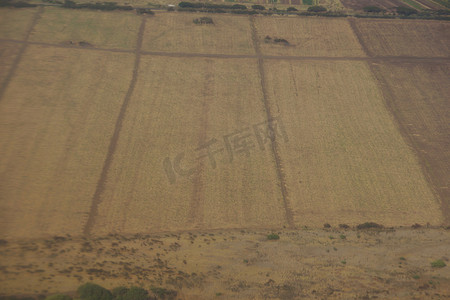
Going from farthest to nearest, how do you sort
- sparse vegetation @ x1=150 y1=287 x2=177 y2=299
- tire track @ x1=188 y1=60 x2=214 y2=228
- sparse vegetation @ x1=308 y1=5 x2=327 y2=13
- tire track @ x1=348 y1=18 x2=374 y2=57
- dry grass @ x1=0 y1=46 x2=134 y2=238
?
sparse vegetation @ x1=308 y1=5 x2=327 y2=13 < tire track @ x1=348 y1=18 x2=374 y2=57 < tire track @ x1=188 y1=60 x2=214 y2=228 < dry grass @ x1=0 y1=46 x2=134 y2=238 < sparse vegetation @ x1=150 y1=287 x2=177 y2=299

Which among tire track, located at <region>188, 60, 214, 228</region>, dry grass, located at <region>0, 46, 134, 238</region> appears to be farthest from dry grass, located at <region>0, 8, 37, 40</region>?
tire track, located at <region>188, 60, 214, 228</region>

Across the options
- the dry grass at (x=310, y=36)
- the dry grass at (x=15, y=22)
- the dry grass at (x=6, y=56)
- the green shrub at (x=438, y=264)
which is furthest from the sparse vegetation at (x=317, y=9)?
the green shrub at (x=438, y=264)

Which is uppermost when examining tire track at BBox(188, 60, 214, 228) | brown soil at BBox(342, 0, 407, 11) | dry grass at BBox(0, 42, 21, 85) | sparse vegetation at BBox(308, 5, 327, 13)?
brown soil at BBox(342, 0, 407, 11)

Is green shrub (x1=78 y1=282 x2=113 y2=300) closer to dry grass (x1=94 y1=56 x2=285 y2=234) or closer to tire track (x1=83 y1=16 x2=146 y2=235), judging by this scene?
tire track (x1=83 y1=16 x2=146 y2=235)

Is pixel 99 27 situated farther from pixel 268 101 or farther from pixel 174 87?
pixel 268 101

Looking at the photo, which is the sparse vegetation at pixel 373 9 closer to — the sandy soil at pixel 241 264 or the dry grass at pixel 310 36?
the dry grass at pixel 310 36

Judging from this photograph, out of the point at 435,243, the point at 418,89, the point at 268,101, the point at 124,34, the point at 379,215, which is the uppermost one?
the point at 124,34

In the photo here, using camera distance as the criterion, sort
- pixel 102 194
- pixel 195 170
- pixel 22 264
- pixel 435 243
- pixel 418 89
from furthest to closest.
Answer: pixel 418 89
pixel 195 170
pixel 102 194
pixel 435 243
pixel 22 264

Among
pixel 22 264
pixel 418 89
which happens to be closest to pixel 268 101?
pixel 418 89

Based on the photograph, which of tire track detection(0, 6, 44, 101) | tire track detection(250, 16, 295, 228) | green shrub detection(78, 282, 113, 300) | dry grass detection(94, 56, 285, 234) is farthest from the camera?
tire track detection(0, 6, 44, 101)
